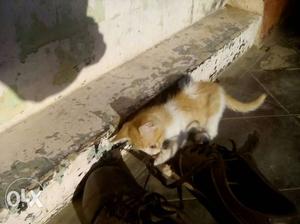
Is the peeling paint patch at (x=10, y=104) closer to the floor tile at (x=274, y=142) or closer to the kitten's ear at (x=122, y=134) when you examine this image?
the kitten's ear at (x=122, y=134)

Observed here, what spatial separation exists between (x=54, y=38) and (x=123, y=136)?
1.50 ft

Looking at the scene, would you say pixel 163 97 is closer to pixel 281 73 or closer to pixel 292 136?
pixel 292 136

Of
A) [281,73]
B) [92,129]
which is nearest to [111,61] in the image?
[92,129]

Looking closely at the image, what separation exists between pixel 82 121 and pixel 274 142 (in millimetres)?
961

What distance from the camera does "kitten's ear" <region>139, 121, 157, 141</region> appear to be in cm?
136

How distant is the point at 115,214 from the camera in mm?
1221

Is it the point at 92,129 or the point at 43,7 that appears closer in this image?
the point at 43,7

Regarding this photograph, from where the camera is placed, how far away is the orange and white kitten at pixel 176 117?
141 centimetres

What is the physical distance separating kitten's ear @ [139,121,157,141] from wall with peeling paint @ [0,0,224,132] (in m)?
0.40

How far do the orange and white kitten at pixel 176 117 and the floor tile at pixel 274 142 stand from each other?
0.33ft

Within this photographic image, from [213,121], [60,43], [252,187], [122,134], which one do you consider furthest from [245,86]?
[60,43]

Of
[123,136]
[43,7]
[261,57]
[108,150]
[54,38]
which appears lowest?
[261,57]

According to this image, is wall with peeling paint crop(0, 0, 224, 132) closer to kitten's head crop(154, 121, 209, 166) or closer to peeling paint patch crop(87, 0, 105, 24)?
peeling paint patch crop(87, 0, 105, 24)

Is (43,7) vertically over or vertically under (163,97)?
over
